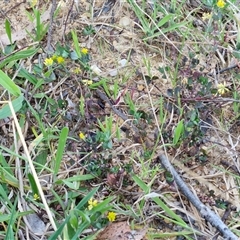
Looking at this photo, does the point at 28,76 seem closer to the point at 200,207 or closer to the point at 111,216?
the point at 111,216

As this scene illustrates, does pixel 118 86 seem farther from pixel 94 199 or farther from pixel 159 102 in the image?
pixel 94 199

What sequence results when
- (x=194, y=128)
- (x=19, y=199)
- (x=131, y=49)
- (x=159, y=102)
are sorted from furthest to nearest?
(x=131, y=49) < (x=159, y=102) < (x=194, y=128) < (x=19, y=199)

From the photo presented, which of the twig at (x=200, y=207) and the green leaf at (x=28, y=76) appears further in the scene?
the green leaf at (x=28, y=76)

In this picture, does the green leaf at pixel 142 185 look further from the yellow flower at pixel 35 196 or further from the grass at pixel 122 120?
the yellow flower at pixel 35 196

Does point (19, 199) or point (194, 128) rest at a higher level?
point (19, 199)

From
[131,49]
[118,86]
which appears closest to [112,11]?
[131,49]

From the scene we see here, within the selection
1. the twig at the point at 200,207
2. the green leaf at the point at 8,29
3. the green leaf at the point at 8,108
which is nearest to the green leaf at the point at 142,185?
the twig at the point at 200,207
